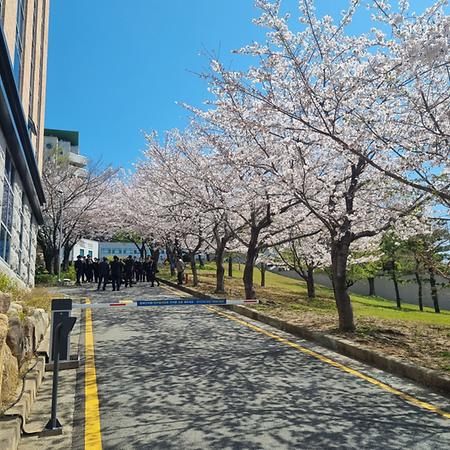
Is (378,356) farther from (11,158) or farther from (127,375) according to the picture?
(11,158)

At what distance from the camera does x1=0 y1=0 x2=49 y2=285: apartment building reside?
1132cm

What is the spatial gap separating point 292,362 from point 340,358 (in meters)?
1.06

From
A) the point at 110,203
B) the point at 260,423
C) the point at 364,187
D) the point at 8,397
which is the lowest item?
the point at 260,423

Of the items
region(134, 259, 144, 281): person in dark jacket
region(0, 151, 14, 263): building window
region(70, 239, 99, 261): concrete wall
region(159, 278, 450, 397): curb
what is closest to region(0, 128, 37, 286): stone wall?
region(0, 151, 14, 263): building window

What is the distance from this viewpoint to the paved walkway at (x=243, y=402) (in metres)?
4.40

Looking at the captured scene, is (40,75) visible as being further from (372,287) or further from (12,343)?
(372,287)

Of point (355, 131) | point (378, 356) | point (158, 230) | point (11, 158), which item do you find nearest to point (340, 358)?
point (378, 356)

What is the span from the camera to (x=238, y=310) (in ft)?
49.8

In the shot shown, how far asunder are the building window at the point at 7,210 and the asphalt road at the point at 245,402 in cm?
568

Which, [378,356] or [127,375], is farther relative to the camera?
[378,356]

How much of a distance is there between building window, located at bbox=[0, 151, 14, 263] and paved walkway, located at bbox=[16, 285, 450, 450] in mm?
5653

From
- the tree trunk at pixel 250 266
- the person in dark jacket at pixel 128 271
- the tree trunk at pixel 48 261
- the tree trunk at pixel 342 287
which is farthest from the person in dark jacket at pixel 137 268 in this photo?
the tree trunk at pixel 342 287

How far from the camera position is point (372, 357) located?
7.83m

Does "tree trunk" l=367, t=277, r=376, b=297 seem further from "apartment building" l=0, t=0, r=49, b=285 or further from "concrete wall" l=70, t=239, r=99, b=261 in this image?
"concrete wall" l=70, t=239, r=99, b=261
